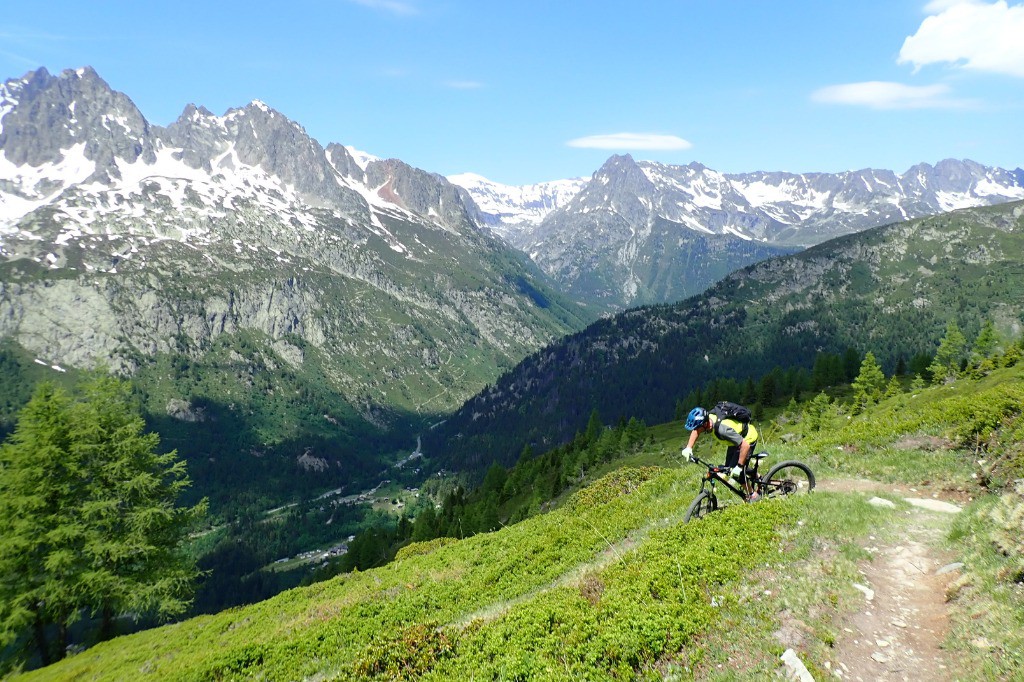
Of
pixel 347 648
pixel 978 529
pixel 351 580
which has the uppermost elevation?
pixel 978 529

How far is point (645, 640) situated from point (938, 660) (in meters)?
5.37

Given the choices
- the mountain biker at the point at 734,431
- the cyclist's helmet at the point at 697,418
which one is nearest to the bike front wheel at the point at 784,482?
the mountain biker at the point at 734,431

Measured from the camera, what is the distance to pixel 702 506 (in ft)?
60.9

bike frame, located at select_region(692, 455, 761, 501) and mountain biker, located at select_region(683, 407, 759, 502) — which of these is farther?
bike frame, located at select_region(692, 455, 761, 501)

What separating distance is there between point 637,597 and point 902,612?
18.7ft

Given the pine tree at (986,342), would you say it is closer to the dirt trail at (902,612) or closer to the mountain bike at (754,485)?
the mountain bike at (754,485)

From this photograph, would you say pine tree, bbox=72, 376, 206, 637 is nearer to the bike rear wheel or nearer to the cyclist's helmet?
the bike rear wheel

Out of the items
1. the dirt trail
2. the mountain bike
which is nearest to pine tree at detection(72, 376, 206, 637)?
the mountain bike

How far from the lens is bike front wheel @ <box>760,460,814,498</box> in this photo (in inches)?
719

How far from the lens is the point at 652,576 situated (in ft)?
45.6

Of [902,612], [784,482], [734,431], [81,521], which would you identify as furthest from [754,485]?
[81,521]

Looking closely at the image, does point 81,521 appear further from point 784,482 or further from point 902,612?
point 902,612

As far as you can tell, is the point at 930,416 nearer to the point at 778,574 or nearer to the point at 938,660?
the point at 778,574

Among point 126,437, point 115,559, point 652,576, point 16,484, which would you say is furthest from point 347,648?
point 16,484
